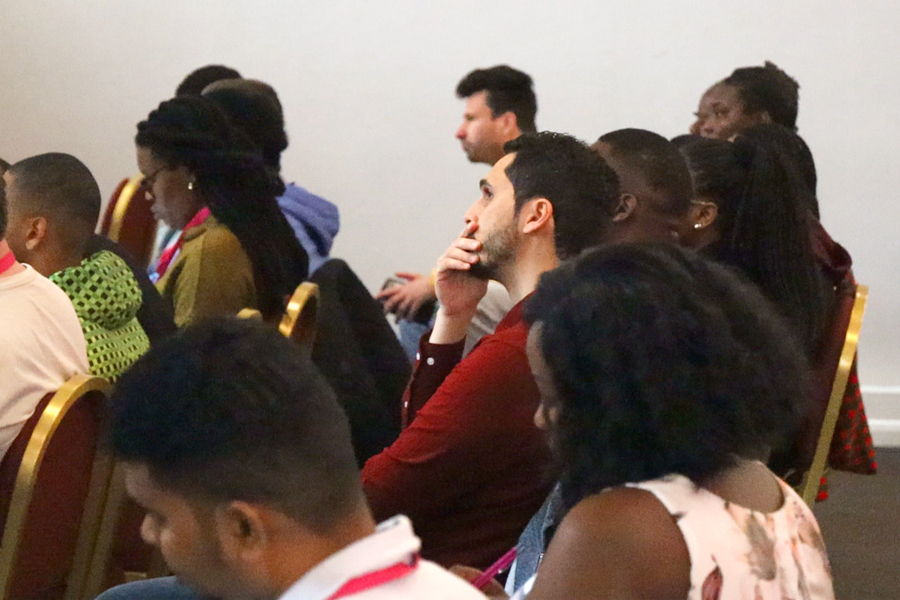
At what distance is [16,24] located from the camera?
4.76m

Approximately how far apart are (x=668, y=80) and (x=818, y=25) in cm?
62

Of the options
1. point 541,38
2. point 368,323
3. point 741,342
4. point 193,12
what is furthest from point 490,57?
point 741,342

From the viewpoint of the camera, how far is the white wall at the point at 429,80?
458 centimetres

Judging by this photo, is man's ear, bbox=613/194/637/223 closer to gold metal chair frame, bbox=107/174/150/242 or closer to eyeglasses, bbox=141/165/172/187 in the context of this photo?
eyeglasses, bbox=141/165/172/187

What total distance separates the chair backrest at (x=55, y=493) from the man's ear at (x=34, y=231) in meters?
0.75

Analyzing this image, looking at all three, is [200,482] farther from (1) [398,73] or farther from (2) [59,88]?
(2) [59,88]

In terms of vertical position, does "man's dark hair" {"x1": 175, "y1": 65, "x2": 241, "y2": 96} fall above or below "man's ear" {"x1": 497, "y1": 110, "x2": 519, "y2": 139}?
above

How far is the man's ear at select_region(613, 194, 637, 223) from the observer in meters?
2.10

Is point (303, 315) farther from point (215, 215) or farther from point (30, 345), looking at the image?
point (30, 345)

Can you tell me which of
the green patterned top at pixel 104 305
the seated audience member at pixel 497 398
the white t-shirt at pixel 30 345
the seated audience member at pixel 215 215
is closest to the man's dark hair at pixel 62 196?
the green patterned top at pixel 104 305

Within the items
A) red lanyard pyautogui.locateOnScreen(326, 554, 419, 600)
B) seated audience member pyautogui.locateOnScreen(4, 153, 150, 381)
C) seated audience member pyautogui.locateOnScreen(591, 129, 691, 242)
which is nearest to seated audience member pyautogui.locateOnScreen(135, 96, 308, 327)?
seated audience member pyautogui.locateOnScreen(4, 153, 150, 381)

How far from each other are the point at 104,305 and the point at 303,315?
19.1 inches

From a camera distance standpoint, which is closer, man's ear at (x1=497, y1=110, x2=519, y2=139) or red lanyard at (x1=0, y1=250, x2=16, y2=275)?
red lanyard at (x1=0, y1=250, x2=16, y2=275)

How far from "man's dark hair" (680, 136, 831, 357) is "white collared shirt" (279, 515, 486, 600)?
1592 millimetres
